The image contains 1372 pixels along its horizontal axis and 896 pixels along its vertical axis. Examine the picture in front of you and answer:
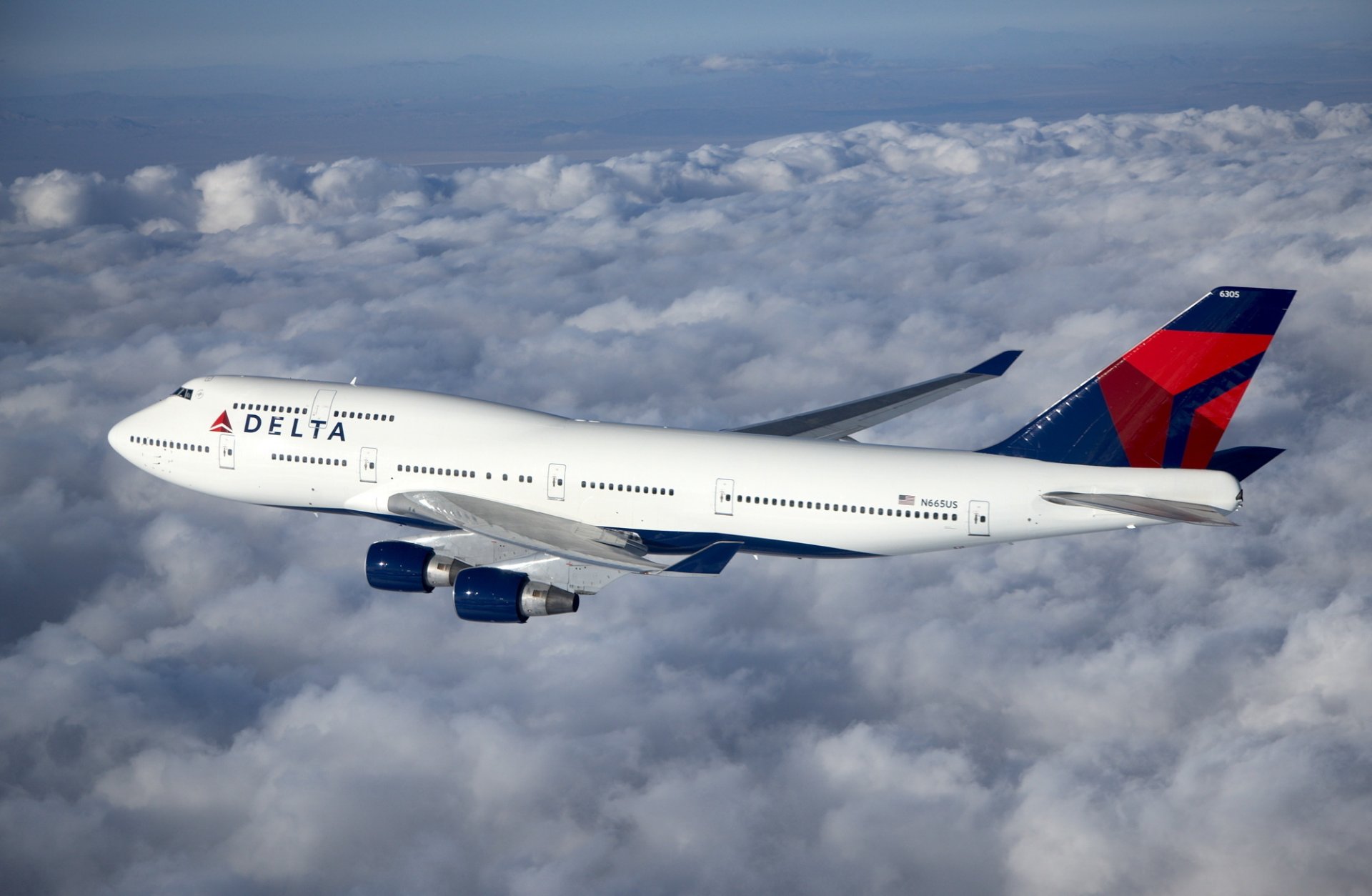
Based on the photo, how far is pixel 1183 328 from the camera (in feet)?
88.2

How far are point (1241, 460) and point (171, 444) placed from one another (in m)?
35.6

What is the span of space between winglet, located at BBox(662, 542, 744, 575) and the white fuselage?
211cm

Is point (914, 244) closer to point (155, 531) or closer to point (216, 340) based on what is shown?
point (216, 340)

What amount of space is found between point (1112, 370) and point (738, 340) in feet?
315

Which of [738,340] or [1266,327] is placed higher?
[738,340]

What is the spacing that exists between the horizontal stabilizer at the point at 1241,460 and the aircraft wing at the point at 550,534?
1458 centimetres

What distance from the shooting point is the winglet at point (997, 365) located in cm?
3647

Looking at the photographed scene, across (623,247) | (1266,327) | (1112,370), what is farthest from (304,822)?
(623,247)

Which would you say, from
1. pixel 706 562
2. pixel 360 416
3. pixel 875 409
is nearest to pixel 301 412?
pixel 360 416

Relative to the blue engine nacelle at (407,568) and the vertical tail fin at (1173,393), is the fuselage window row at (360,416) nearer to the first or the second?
the blue engine nacelle at (407,568)

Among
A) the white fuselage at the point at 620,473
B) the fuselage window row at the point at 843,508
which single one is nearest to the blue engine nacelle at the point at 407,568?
the white fuselage at the point at 620,473

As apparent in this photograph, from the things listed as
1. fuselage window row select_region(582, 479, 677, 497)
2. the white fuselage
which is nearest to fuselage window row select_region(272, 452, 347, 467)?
the white fuselage

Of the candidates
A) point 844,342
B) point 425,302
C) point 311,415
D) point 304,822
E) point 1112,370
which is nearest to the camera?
point 1112,370

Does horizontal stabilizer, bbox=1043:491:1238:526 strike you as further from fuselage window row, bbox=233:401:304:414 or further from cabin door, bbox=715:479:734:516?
fuselage window row, bbox=233:401:304:414
